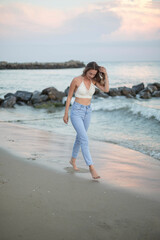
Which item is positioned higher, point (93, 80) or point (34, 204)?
point (93, 80)

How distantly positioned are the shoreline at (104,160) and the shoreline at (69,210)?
A: 37 centimetres

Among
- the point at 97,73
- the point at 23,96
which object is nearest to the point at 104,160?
the point at 97,73

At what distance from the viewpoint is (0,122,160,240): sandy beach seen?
2.65 metres

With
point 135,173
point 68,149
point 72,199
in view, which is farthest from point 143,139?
point 72,199

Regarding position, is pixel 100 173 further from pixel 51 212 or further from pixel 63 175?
pixel 51 212

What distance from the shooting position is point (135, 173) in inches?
187

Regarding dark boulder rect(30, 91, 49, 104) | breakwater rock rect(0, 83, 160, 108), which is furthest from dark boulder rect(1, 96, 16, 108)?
dark boulder rect(30, 91, 49, 104)

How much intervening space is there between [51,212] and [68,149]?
332 cm

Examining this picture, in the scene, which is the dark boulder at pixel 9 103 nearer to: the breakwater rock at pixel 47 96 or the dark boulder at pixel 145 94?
the breakwater rock at pixel 47 96

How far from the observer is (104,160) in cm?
548

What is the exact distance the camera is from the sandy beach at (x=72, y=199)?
2648 millimetres

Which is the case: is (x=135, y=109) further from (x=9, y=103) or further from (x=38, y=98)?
(x=9, y=103)

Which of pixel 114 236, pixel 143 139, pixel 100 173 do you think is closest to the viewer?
pixel 114 236

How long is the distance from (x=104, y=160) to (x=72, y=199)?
223cm
